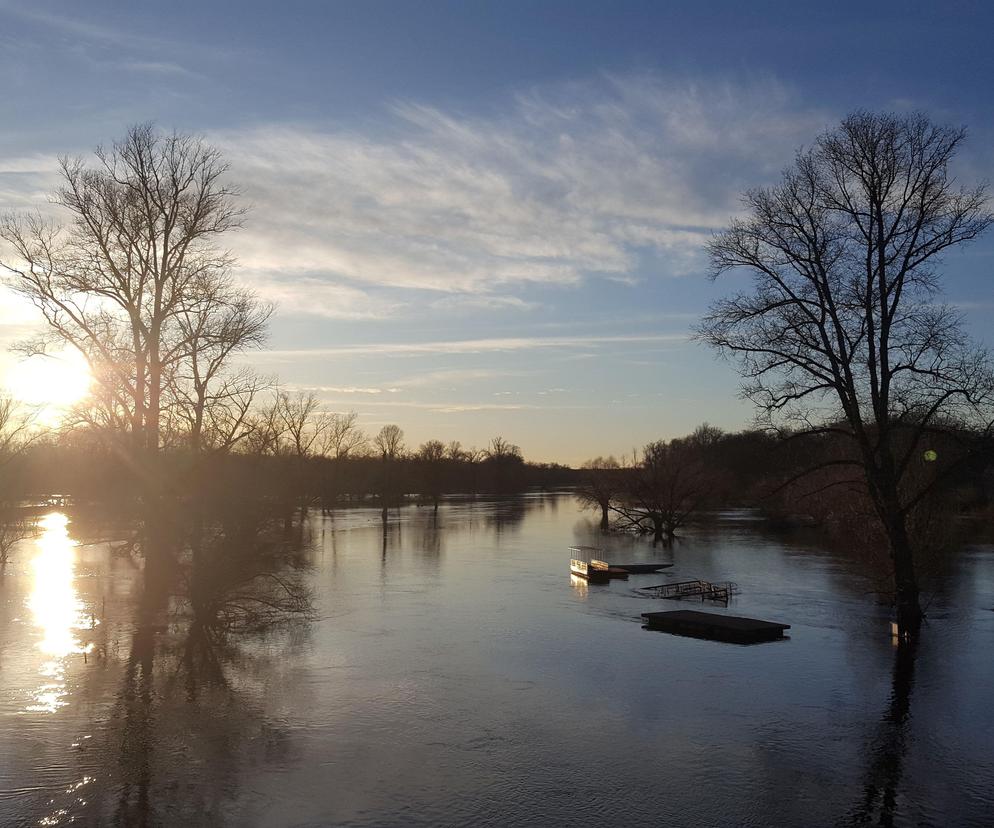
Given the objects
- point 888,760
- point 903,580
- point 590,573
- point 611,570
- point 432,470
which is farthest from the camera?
point 432,470

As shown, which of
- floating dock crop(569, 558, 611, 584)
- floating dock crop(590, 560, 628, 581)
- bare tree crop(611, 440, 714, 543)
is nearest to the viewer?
floating dock crop(569, 558, 611, 584)

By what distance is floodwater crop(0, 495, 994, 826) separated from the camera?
14.5 m

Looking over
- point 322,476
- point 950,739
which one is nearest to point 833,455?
point 950,739

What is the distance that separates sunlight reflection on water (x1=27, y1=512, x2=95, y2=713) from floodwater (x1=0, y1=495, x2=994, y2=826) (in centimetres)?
14

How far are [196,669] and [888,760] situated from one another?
17.4 metres

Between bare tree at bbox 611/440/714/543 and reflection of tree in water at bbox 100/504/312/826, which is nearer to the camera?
reflection of tree in water at bbox 100/504/312/826

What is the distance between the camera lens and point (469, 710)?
19922 mm

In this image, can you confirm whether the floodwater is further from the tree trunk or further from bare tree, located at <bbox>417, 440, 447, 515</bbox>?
bare tree, located at <bbox>417, 440, 447, 515</bbox>

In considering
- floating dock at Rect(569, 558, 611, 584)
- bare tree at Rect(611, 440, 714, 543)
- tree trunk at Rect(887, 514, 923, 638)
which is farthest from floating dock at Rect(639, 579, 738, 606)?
bare tree at Rect(611, 440, 714, 543)

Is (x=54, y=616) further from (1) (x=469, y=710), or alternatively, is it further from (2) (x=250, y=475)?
(1) (x=469, y=710)

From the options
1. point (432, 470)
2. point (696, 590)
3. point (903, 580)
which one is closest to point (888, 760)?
point (903, 580)

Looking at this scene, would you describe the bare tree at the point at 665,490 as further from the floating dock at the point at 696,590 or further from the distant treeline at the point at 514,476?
the floating dock at the point at 696,590

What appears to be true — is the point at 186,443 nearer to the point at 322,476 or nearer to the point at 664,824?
the point at 664,824

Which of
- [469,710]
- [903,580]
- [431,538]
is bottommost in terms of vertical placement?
[469,710]
